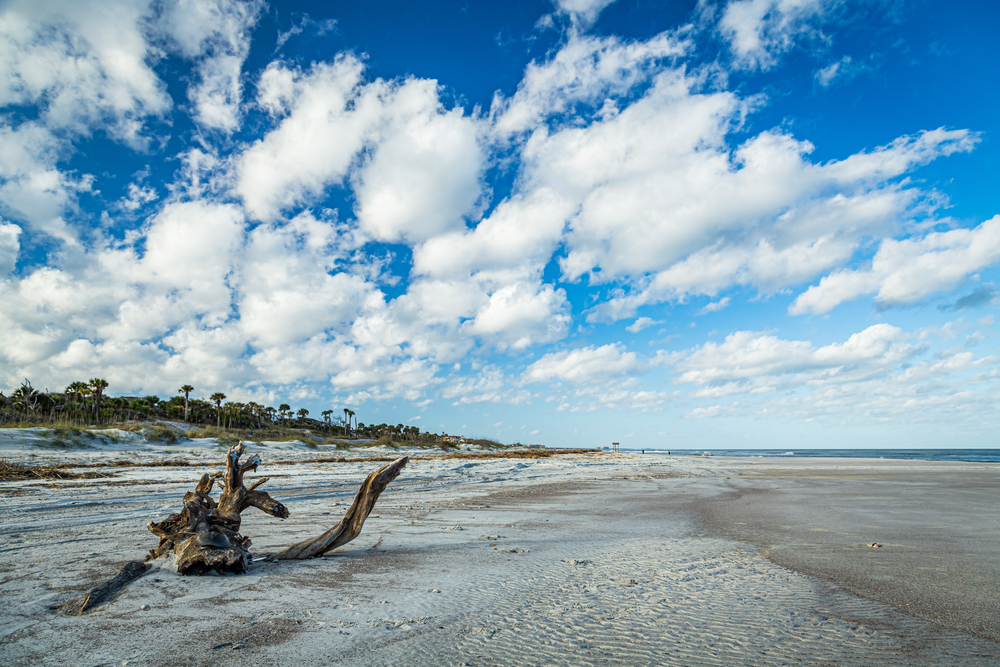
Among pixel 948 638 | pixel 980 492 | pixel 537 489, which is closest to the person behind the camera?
pixel 948 638

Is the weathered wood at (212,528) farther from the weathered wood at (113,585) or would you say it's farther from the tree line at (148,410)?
the tree line at (148,410)

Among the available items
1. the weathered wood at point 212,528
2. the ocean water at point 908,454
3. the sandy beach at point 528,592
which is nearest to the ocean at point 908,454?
the ocean water at point 908,454

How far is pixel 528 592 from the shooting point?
4.92 metres

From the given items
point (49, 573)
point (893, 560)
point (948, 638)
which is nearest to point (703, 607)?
point (948, 638)

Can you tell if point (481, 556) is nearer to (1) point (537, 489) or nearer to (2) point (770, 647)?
(2) point (770, 647)

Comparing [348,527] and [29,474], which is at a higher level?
[348,527]

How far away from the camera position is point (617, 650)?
3.54 m

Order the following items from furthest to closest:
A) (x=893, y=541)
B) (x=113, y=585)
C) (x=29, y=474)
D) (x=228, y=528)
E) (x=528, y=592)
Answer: (x=29, y=474) → (x=893, y=541) → (x=228, y=528) → (x=528, y=592) → (x=113, y=585)

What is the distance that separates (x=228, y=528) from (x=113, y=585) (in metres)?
1.62

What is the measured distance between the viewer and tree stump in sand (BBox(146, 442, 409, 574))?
17.4 ft

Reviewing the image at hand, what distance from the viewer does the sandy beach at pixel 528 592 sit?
11.6 feet

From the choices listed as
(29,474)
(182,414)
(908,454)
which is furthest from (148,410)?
(908,454)

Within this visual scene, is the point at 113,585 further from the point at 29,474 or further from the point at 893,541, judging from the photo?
the point at 29,474

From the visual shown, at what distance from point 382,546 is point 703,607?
4.64 metres
